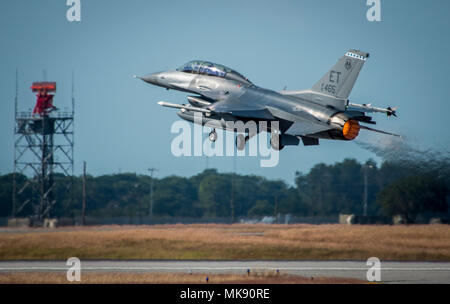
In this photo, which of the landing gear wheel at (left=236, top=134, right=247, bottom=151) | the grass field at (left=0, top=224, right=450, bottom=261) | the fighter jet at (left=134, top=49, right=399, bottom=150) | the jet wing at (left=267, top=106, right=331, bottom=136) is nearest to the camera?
the jet wing at (left=267, top=106, right=331, bottom=136)

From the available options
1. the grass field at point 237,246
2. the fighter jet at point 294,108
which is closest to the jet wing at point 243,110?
the fighter jet at point 294,108

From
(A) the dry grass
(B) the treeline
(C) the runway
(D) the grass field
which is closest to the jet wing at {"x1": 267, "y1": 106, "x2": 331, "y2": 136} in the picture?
(A) the dry grass

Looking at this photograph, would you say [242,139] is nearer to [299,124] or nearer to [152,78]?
[299,124]

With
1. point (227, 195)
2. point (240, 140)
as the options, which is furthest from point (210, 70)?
point (227, 195)

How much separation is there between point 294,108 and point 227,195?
101 meters

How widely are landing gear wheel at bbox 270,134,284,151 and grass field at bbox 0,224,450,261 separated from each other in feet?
82.9

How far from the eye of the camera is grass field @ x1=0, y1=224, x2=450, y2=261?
53450mm

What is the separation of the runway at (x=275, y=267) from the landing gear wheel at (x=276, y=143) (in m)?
14.3

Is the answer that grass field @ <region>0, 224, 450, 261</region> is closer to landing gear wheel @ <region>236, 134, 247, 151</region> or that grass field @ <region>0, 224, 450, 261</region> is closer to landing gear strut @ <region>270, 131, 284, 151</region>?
landing gear strut @ <region>270, 131, 284, 151</region>

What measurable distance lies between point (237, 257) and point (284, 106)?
26.9 meters

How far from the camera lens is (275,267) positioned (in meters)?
47.2
